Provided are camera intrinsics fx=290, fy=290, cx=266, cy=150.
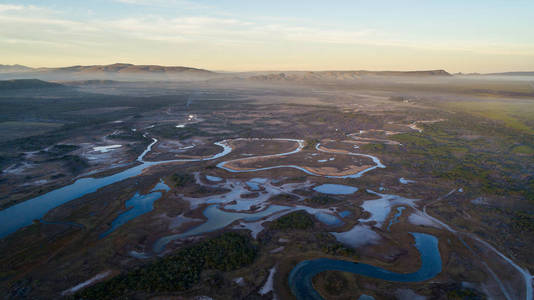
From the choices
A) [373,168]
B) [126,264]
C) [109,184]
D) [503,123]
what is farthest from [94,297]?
[503,123]

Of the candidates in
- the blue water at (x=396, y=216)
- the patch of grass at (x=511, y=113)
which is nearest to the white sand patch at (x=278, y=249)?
the blue water at (x=396, y=216)

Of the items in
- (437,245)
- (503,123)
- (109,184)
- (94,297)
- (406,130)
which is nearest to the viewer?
(94,297)

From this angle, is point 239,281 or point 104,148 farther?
point 104,148

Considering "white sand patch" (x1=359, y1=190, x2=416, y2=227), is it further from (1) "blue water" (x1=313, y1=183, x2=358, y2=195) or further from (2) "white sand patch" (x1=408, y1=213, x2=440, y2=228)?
(1) "blue water" (x1=313, y1=183, x2=358, y2=195)

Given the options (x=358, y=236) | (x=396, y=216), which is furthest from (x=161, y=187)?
(x=396, y=216)

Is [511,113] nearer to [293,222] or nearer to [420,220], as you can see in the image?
[420,220]

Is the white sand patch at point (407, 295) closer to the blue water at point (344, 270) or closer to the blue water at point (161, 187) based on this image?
the blue water at point (344, 270)

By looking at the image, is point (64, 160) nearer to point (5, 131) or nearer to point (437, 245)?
point (5, 131)
